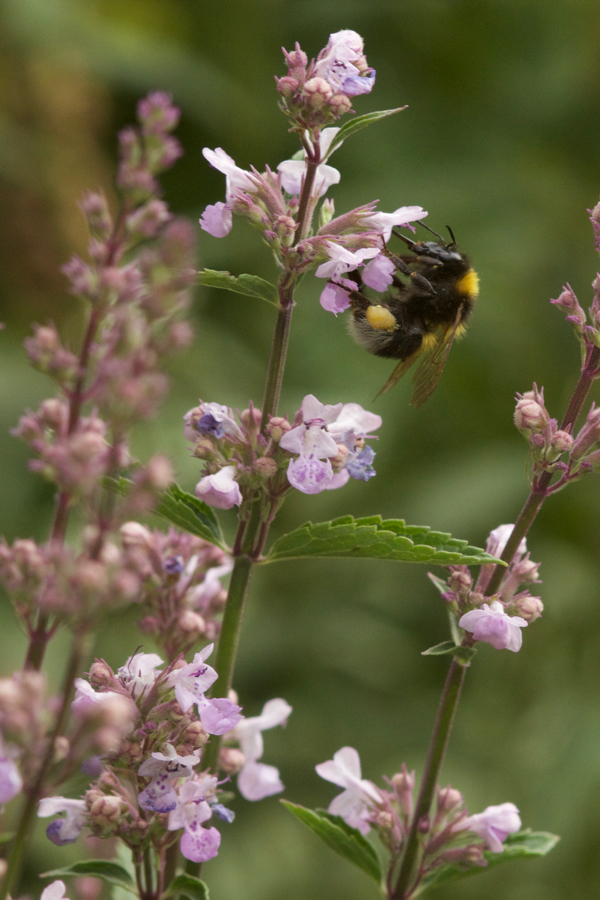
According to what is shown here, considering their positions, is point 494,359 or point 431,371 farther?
point 494,359

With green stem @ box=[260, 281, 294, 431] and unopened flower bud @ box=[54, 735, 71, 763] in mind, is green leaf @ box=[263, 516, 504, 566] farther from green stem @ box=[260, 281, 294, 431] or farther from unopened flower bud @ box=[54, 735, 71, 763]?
unopened flower bud @ box=[54, 735, 71, 763]

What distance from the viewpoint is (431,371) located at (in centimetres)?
255

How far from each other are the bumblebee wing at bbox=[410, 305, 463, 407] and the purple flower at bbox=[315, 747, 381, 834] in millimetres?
921

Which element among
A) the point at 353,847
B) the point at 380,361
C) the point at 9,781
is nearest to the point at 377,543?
the point at 353,847

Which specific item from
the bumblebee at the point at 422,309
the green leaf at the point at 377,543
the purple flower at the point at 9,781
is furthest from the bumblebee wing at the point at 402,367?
the purple flower at the point at 9,781

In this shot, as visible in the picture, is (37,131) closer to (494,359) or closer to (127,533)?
(494,359)

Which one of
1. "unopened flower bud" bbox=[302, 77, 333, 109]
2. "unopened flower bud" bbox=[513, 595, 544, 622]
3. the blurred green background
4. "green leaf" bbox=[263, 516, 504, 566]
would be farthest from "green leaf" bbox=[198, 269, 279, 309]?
the blurred green background

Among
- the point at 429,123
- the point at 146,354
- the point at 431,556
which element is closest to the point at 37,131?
the point at 429,123

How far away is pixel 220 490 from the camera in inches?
65.0

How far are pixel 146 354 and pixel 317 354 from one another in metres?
4.09

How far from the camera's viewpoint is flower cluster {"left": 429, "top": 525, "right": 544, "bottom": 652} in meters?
1.61

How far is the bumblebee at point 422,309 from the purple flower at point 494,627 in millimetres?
1027

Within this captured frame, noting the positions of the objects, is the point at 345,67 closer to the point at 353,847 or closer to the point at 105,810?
the point at 105,810

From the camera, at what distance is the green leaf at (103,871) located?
152cm
